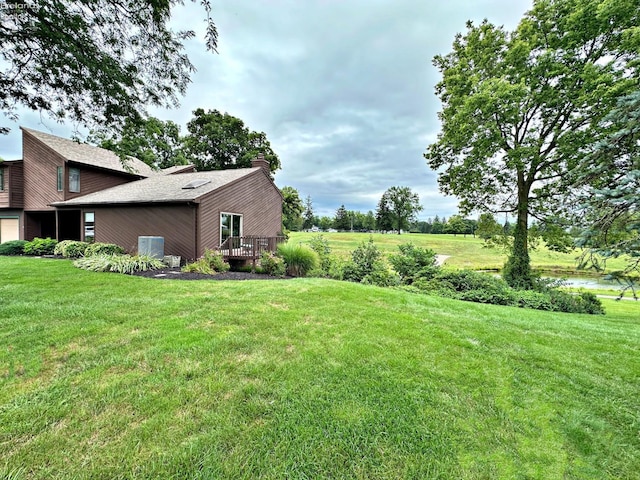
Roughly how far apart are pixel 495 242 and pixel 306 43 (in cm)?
1153

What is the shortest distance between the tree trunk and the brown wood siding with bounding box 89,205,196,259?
1307 centimetres

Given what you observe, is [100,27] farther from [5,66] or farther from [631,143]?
[631,143]

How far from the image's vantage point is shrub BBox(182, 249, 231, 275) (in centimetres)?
877

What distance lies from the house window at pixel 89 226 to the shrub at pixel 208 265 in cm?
716

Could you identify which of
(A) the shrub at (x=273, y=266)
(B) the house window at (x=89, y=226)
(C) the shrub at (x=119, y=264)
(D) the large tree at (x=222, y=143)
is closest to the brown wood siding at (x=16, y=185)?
(B) the house window at (x=89, y=226)

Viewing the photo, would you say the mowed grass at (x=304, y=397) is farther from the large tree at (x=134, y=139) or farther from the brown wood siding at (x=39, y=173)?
the brown wood siding at (x=39, y=173)

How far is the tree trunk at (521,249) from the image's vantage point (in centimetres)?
1084

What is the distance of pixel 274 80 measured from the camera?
38.8ft

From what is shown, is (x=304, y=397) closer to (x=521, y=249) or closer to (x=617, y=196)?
(x=617, y=196)

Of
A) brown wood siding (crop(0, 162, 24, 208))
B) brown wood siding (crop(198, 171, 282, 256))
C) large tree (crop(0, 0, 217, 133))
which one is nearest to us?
large tree (crop(0, 0, 217, 133))

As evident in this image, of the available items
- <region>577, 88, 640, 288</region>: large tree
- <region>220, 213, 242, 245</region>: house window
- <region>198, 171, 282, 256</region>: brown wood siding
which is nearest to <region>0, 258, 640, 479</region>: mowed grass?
<region>577, 88, 640, 288</region>: large tree

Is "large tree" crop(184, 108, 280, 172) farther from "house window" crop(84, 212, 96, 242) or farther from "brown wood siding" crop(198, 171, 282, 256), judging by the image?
"house window" crop(84, 212, 96, 242)

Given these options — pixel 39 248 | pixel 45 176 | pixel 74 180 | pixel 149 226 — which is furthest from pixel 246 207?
pixel 45 176

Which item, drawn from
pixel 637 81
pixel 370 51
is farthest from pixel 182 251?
pixel 637 81
